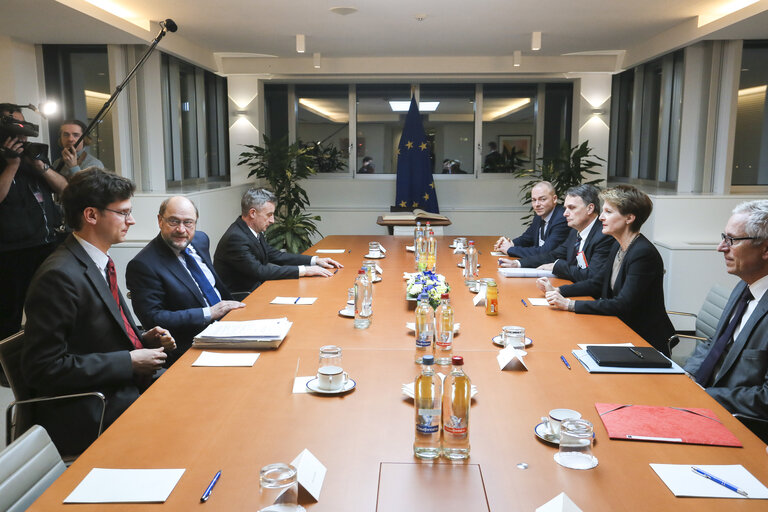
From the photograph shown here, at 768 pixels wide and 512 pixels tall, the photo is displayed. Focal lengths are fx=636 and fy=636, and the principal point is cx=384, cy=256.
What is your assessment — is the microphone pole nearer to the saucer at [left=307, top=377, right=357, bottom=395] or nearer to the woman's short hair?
the woman's short hair

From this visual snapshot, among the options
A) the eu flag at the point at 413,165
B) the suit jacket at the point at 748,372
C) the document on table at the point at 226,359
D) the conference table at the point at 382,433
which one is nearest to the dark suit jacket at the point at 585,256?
the conference table at the point at 382,433

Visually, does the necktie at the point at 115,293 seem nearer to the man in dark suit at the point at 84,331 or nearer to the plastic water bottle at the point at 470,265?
the man in dark suit at the point at 84,331

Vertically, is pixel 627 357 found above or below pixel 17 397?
above

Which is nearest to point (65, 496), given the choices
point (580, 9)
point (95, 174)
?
point (95, 174)

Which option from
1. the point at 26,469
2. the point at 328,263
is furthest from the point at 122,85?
the point at 26,469

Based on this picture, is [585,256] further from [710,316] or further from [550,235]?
[550,235]

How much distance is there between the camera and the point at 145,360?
2379 millimetres

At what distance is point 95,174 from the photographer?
2.49 metres

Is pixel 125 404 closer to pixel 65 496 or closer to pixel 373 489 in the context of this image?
pixel 65 496

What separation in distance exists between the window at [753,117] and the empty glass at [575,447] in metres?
5.93

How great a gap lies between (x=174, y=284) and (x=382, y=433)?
5.72 ft

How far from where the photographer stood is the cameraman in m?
4.31

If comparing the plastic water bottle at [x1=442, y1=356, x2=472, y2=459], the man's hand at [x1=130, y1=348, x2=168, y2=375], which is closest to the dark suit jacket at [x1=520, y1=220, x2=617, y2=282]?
the plastic water bottle at [x1=442, y1=356, x2=472, y2=459]

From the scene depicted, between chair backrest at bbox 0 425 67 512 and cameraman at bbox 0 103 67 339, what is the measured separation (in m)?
3.32
